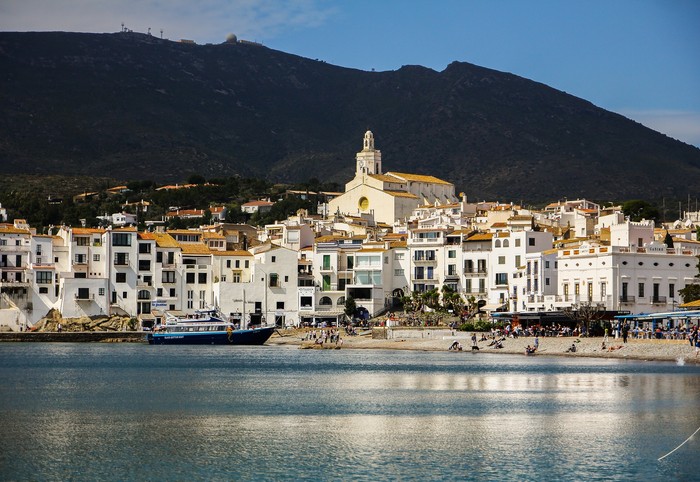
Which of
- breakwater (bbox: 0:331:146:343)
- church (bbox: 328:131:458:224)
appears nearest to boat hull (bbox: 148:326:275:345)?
breakwater (bbox: 0:331:146:343)

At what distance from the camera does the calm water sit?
31297 millimetres

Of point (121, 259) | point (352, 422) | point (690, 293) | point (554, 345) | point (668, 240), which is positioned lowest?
point (352, 422)

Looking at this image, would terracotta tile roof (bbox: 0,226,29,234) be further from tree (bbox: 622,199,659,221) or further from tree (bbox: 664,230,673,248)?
tree (bbox: 622,199,659,221)

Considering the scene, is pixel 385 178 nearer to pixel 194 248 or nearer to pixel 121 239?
pixel 194 248

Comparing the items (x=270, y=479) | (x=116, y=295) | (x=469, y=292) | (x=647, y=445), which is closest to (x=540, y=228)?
(x=469, y=292)

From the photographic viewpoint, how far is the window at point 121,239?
100875 mm

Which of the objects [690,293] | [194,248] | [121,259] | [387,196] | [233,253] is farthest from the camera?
[387,196]

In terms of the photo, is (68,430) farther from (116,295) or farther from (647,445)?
(116,295)

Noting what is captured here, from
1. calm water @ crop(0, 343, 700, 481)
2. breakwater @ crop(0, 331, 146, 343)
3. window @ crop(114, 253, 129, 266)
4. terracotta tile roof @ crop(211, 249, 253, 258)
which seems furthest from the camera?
terracotta tile roof @ crop(211, 249, 253, 258)

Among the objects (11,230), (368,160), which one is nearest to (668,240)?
(11,230)

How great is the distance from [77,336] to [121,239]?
351 inches

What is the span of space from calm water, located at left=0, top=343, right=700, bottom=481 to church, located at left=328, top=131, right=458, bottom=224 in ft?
244

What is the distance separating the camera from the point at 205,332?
3875 inches

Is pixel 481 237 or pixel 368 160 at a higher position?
pixel 368 160
